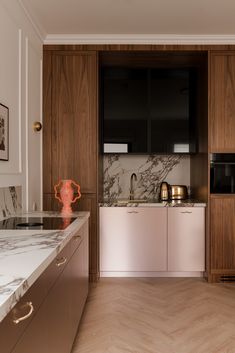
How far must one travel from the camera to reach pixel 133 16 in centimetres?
320

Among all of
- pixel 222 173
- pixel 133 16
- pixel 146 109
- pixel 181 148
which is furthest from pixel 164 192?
pixel 133 16

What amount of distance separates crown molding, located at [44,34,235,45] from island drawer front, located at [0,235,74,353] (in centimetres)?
256

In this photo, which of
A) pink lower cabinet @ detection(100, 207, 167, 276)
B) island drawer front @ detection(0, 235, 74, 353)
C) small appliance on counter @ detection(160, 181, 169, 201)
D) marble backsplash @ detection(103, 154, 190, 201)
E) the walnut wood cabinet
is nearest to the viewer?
island drawer front @ detection(0, 235, 74, 353)

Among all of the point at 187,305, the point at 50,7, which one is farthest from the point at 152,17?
the point at 187,305

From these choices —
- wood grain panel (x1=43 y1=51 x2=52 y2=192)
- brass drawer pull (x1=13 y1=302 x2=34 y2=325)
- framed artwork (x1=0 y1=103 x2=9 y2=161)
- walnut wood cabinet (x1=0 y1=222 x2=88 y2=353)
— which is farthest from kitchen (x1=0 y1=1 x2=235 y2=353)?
brass drawer pull (x1=13 y1=302 x2=34 y2=325)

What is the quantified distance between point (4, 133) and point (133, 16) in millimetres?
1646

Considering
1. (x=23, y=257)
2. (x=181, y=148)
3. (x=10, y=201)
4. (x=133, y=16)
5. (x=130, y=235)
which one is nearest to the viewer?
(x=23, y=257)

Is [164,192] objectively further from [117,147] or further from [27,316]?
[27,316]

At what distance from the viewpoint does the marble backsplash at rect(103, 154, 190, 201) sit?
4.34 m

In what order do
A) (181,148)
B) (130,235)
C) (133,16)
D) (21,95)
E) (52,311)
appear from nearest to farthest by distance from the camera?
(52,311)
(21,95)
(133,16)
(130,235)
(181,148)

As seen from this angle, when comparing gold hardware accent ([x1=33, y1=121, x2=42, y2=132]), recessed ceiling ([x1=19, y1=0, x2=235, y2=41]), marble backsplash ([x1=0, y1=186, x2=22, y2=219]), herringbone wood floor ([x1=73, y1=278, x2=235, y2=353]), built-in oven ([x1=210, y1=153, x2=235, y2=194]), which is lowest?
herringbone wood floor ([x1=73, y1=278, x2=235, y2=353])

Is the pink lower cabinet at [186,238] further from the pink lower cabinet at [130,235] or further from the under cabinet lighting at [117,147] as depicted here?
the under cabinet lighting at [117,147]

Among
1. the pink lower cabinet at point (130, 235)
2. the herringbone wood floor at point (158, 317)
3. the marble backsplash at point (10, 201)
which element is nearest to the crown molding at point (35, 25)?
the marble backsplash at point (10, 201)

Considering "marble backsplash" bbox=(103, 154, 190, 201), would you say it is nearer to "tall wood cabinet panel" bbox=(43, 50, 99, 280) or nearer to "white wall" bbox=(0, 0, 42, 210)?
"tall wood cabinet panel" bbox=(43, 50, 99, 280)
